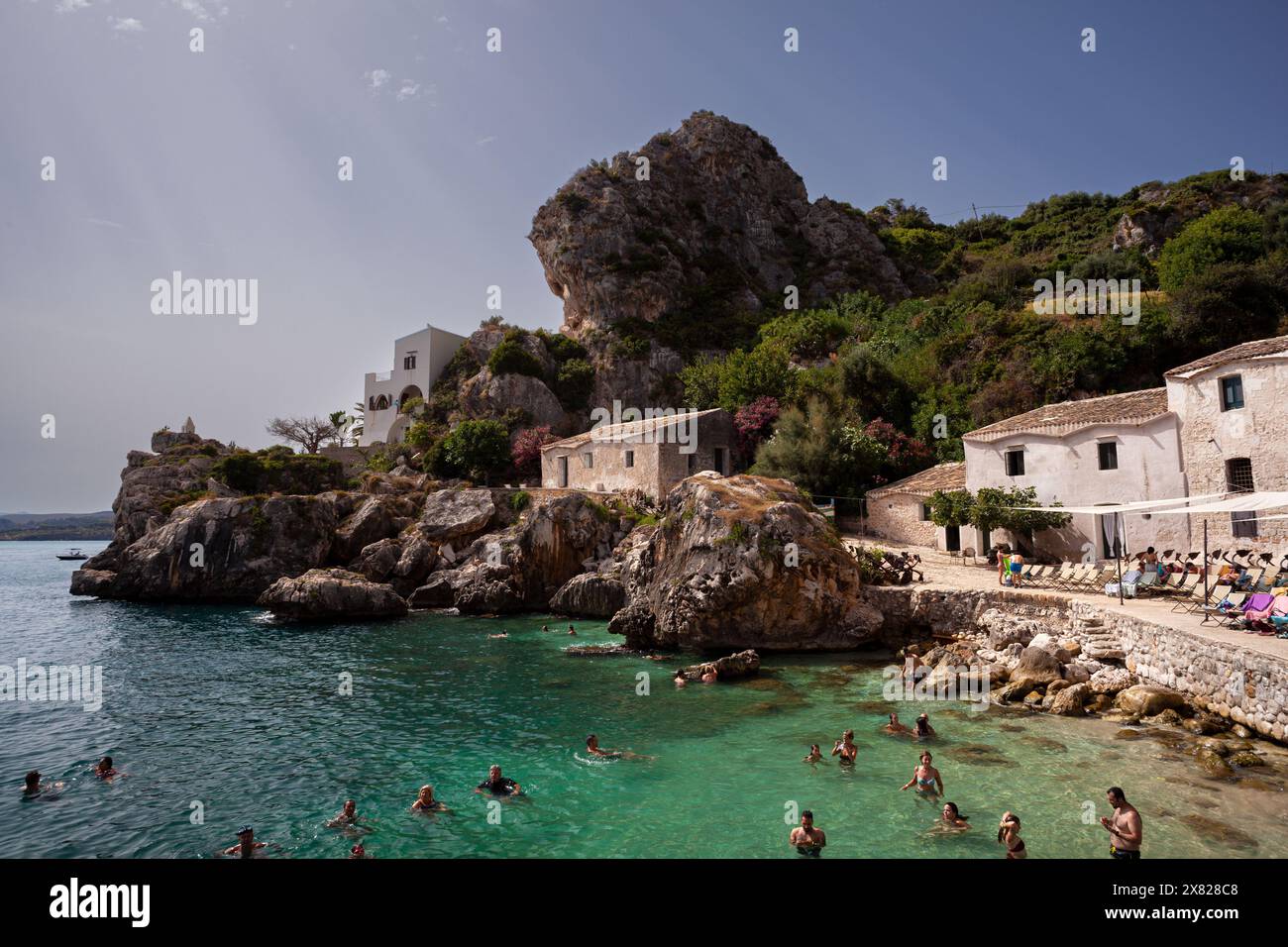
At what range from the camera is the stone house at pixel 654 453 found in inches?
1524

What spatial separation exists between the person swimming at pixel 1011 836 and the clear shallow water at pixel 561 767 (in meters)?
0.23

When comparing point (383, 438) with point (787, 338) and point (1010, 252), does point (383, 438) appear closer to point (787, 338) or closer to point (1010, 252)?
point (787, 338)

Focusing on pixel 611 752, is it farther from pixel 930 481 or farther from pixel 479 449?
pixel 479 449

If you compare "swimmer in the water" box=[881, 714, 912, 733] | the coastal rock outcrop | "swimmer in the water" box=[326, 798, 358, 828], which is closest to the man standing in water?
"swimmer in the water" box=[881, 714, 912, 733]

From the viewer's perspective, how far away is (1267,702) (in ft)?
43.2

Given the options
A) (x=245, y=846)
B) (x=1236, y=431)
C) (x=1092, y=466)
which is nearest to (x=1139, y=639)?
(x=1236, y=431)

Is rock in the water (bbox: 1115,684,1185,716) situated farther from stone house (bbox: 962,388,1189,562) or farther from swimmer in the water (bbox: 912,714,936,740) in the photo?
stone house (bbox: 962,388,1189,562)

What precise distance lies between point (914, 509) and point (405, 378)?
52.9m

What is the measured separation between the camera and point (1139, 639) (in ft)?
55.4

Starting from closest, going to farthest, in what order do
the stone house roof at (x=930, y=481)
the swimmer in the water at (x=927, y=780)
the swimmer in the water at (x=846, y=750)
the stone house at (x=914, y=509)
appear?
1. the swimmer in the water at (x=927, y=780)
2. the swimmer in the water at (x=846, y=750)
3. the stone house at (x=914, y=509)
4. the stone house roof at (x=930, y=481)

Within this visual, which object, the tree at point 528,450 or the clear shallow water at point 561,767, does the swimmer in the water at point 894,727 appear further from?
the tree at point 528,450

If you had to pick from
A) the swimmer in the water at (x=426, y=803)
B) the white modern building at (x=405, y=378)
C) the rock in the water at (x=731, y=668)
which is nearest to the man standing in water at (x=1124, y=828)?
the swimmer in the water at (x=426, y=803)
